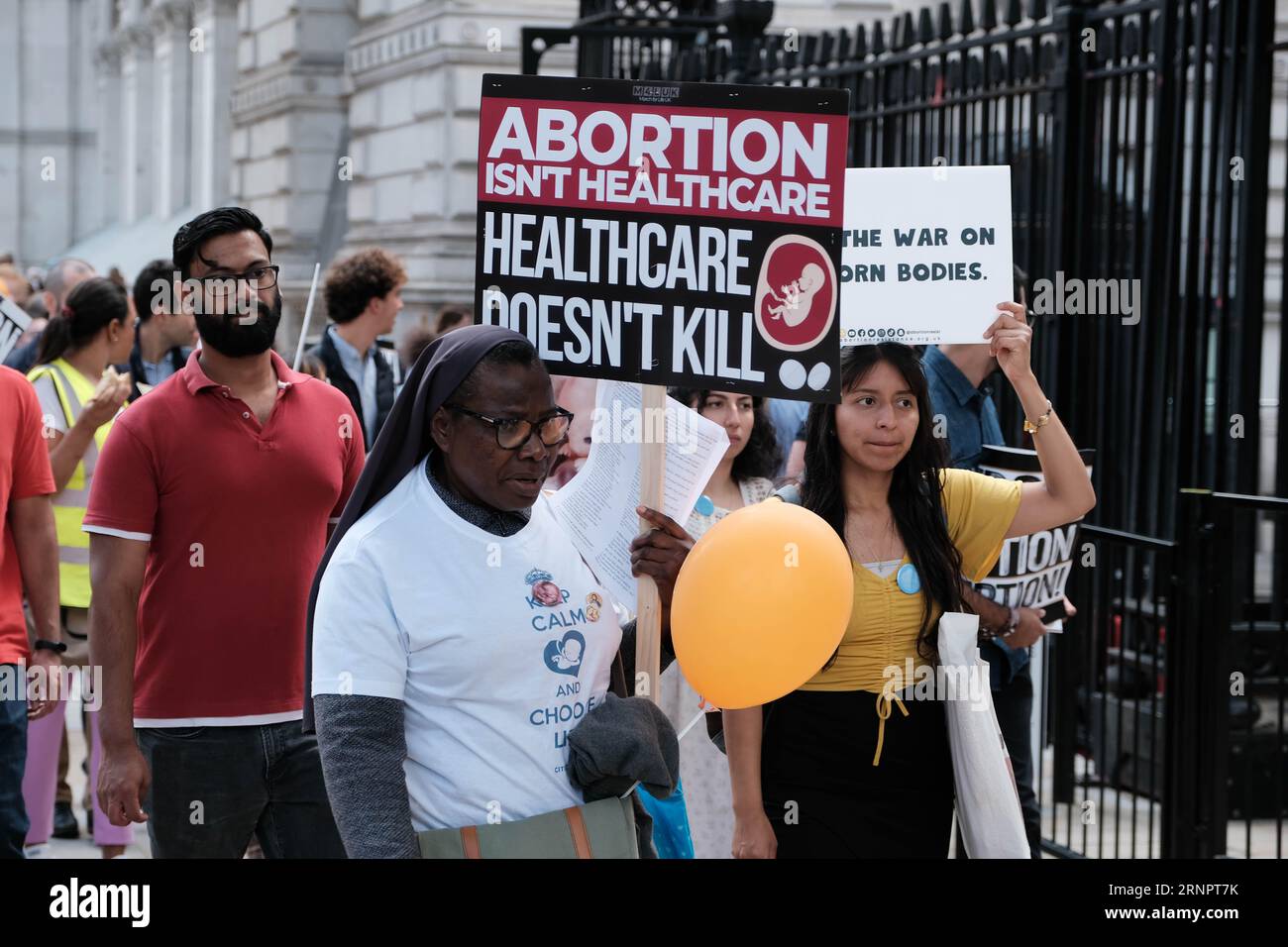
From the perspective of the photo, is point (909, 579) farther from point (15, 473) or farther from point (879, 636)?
point (15, 473)

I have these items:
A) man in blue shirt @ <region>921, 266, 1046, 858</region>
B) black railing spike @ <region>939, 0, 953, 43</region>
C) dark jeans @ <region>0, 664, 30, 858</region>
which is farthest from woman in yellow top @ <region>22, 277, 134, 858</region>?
black railing spike @ <region>939, 0, 953, 43</region>

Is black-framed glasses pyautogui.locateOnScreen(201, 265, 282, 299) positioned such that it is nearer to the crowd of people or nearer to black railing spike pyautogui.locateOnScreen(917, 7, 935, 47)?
the crowd of people

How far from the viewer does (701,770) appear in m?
5.57

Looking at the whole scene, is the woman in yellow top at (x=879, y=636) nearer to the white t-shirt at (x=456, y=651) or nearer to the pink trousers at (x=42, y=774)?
the white t-shirt at (x=456, y=651)

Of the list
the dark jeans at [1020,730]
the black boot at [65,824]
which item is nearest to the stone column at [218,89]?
the black boot at [65,824]

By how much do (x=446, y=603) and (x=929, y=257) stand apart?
1979 millimetres

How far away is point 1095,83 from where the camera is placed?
24.4ft

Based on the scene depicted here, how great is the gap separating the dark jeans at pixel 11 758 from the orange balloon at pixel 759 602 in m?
1.88

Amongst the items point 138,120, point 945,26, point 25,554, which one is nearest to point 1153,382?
point 945,26

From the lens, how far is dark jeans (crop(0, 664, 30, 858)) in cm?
460

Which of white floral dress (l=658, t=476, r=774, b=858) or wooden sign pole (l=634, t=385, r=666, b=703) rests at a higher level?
wooden sign pole (l=634, t=385, r=666, b=703)

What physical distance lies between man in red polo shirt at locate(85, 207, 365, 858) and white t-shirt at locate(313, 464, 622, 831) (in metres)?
1.16

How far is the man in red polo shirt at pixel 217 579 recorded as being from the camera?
4262mm
